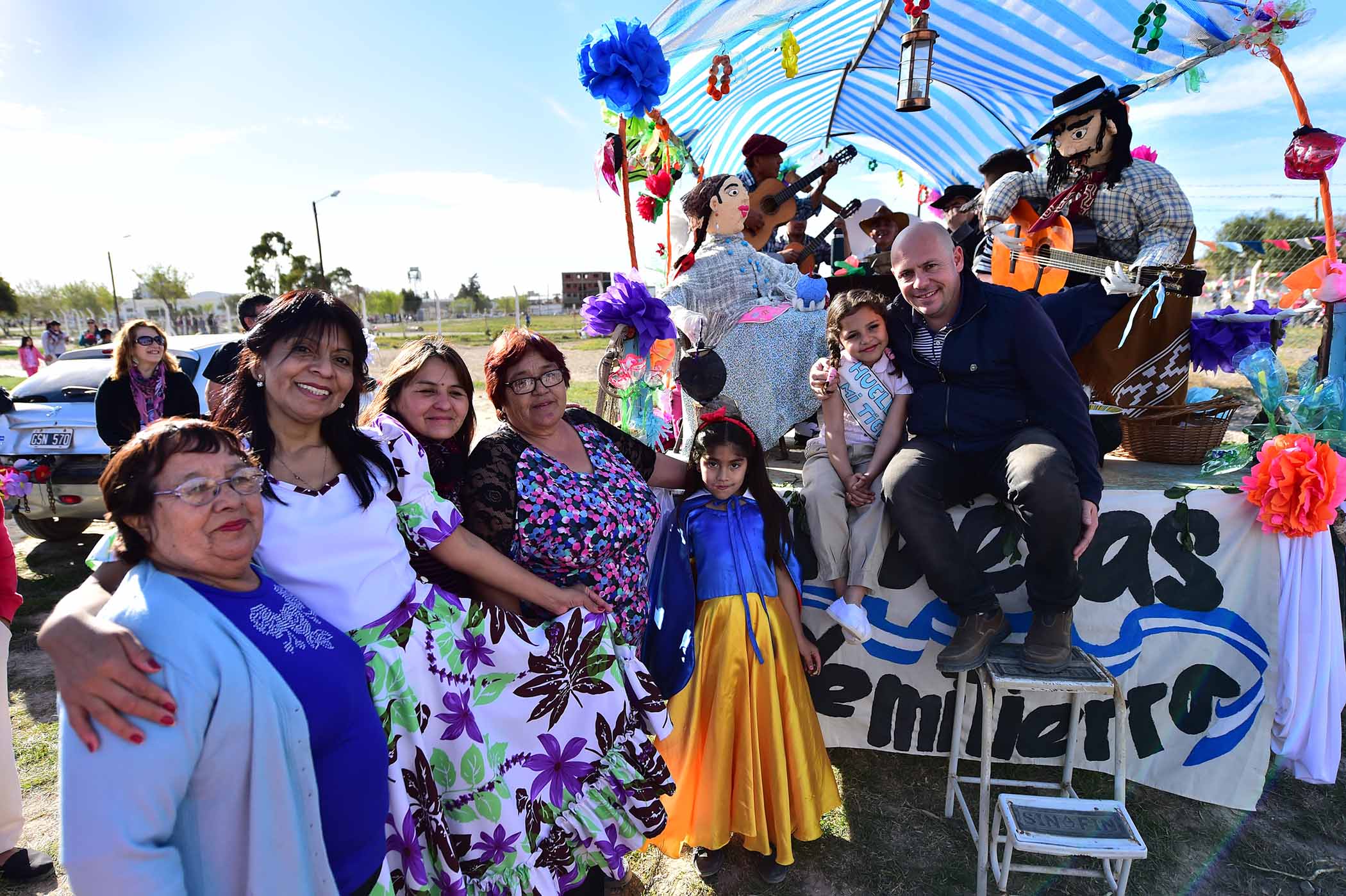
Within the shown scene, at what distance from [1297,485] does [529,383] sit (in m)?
2.89

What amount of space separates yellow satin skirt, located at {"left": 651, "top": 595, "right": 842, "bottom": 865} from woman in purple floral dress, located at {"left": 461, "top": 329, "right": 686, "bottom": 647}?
0.31 metres

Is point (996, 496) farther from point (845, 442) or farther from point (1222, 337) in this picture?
point (1222, 337)

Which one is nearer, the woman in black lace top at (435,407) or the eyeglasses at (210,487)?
the eyeglasses at (210,487)

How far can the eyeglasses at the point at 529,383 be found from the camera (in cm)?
216

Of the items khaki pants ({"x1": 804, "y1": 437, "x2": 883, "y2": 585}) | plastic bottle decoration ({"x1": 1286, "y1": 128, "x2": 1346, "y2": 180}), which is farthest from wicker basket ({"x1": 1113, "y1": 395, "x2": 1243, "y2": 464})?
khaki pants ({"x1": 804, "y1": 437, "x2": 883, "y2": 585})

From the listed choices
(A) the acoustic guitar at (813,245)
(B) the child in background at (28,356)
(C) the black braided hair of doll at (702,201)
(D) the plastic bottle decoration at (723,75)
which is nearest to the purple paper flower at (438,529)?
(C) the black braided hair of doll at (702,201)

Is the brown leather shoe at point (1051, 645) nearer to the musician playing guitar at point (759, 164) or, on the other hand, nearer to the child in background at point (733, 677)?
the child in background at point (733, 677)

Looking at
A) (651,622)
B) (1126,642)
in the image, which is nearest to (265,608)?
(651,622)

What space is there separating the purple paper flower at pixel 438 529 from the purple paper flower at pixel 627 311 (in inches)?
56.5

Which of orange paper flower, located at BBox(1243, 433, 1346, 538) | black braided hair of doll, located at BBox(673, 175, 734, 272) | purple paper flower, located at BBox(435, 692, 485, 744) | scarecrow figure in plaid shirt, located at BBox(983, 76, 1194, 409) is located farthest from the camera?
black braided hair of doll, located at BBox(673, 175, 734, 272)

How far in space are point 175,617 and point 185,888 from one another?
1.61 ft

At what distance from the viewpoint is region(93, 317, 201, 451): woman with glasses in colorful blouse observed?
13.8 feet

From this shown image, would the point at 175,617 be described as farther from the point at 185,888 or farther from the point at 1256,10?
the point at 1256,10

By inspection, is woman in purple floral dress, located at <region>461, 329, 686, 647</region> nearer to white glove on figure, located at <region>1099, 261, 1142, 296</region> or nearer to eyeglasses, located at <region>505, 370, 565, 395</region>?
eyeglasses, located at <region>505, 370, 565, 395</region>
